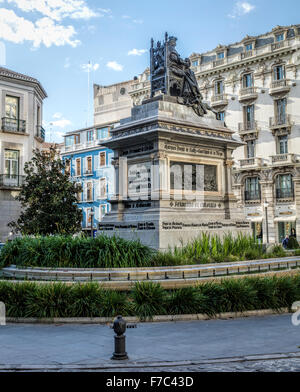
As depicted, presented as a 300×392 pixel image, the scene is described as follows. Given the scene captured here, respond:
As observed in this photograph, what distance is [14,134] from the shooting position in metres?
35.2

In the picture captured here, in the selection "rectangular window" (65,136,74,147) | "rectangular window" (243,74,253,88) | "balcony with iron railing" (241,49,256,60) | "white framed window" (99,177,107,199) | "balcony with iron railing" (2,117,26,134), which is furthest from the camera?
"rectangular window" (65,136,74,147)

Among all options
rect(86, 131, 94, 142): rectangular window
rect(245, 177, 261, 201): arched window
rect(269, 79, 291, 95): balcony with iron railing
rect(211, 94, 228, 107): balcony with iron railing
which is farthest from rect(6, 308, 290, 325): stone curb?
rect(86, 131, 94, 142): rectangular window

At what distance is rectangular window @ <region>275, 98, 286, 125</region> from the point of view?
46.5m

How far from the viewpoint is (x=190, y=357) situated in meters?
7.33

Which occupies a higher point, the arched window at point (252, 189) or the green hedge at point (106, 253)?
the arched window at point (252, 189)

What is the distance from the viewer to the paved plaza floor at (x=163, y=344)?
7.05m

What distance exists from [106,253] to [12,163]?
24.2m

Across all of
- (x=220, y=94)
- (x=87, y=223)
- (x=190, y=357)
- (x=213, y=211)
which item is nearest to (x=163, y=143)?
(x=213, y=211)

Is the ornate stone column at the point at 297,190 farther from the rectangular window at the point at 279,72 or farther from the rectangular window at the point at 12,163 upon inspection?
the rectangular window at the point at 12,163

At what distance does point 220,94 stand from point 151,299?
43745mm

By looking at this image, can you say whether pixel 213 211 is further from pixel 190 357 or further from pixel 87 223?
pixel 87 223

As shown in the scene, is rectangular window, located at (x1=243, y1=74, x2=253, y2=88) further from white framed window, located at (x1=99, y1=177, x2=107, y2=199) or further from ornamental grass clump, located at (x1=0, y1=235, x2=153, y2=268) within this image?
ornamental grass clump, located at (x1=0, y1=235, x2=153, y2=268)

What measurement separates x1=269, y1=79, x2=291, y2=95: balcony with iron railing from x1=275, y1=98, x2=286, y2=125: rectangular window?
90 cm

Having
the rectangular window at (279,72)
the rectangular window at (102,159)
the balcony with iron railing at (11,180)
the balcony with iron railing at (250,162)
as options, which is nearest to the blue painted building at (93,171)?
the rectangular window at (102,159)
